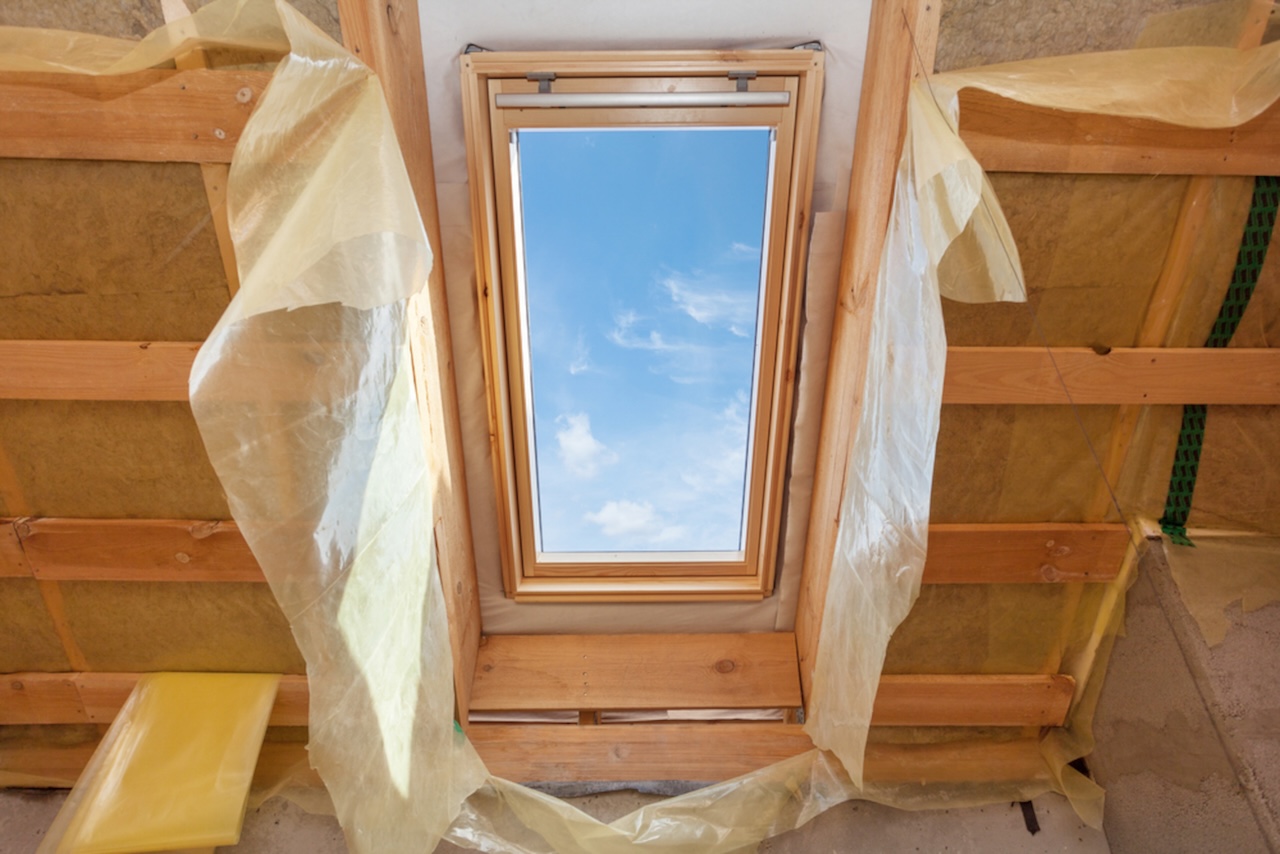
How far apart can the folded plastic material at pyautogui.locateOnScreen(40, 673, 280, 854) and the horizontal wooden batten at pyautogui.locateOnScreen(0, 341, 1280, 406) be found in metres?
0.73

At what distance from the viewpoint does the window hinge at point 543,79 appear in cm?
142

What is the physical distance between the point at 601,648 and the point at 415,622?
756mm

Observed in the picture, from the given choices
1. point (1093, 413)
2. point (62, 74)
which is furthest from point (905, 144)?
point (62, 74)

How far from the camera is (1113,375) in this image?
141 cm

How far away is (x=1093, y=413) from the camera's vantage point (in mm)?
1506

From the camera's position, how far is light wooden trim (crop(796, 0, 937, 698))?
1249 millimetres

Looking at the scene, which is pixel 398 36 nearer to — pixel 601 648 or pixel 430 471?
pixel 430 471

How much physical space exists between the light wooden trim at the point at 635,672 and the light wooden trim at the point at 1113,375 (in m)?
0.93

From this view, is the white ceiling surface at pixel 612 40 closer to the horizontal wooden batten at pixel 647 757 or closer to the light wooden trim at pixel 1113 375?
the light wooden trim at pixel 1113 375

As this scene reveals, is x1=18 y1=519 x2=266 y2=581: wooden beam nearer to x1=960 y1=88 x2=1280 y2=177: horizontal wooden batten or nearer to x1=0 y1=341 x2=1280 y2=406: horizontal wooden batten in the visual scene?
x1=0 y1=341 x2=1280 y2=406: horizontal wooden batten

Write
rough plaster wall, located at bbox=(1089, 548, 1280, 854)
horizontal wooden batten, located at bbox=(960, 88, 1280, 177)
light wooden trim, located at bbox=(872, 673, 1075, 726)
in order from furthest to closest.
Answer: light wooden trim, located at bbox=(872, 673, 1075, 726)
rough plaster wall, located at bbox=(1089, 548, 1280, 854)
horizontal wooden batten, located at bbox=(960, 88, 1280, 177)

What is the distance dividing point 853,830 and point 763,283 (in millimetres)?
1290

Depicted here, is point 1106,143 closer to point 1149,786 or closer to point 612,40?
point 612,40

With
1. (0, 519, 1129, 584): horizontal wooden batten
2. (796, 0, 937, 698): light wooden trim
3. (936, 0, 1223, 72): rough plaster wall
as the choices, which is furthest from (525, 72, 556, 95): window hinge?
(0, 519, 1129, 584): horizontal wooden batten
